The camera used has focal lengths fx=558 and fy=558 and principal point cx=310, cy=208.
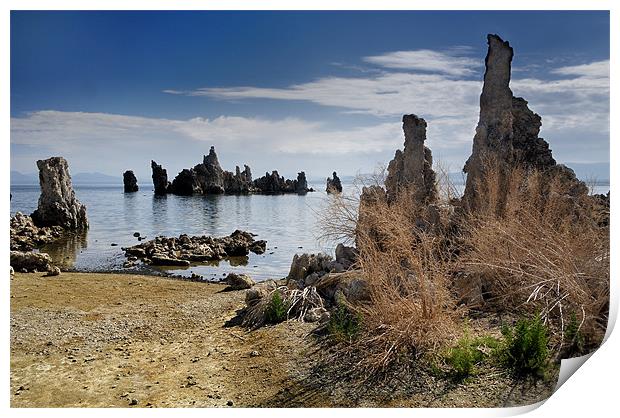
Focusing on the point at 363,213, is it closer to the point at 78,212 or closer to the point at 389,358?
the point at 389,358

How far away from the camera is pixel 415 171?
862cm

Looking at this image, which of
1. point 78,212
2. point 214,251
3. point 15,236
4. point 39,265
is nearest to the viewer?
point 39,265

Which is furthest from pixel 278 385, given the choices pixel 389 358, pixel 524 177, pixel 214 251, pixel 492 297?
pixel 214 251

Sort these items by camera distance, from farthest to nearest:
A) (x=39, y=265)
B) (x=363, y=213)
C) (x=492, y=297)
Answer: (x=39, y=265)
(x=363, y=213)
(x=492, y=297)

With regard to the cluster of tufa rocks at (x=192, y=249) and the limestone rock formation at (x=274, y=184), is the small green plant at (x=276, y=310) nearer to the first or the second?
the cluster of tufa rocks at (x=192, y=249)

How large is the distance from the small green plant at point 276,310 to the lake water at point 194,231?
2.04m

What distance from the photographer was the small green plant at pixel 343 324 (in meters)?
5.58

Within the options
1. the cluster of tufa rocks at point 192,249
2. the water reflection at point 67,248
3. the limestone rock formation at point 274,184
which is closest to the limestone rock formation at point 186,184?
the limestone rock formation at point 274,184

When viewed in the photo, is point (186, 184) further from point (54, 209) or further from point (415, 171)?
point (415, 171)

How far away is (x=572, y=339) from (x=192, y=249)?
12.0 meters
